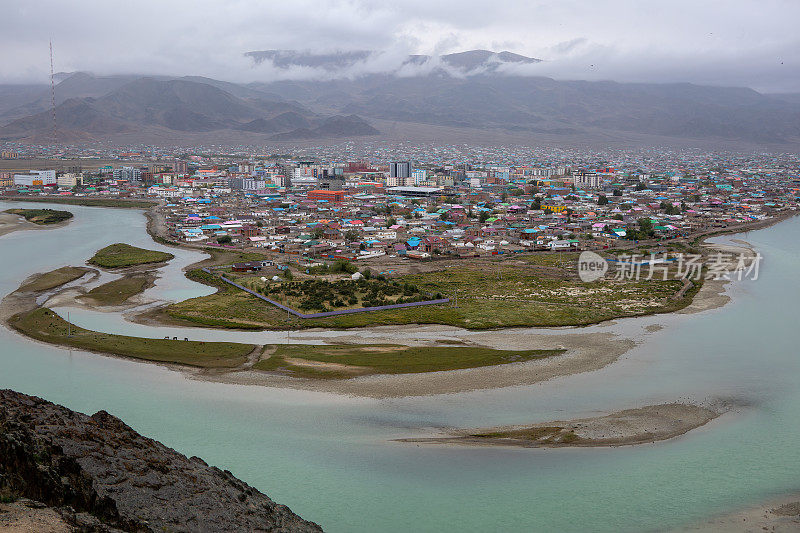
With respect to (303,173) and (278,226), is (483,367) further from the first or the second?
(303,173)

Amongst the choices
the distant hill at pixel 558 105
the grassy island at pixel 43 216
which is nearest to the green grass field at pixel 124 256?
the grassy island at pixel 43 216

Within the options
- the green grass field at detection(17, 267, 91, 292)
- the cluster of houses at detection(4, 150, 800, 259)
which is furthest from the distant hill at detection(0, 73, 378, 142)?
the green grass field at detection(17, 267, 91, 292)

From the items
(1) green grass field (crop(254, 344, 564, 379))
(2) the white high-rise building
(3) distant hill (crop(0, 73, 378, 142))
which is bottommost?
(1) green grass field (crop(254, 344, 564, 379))

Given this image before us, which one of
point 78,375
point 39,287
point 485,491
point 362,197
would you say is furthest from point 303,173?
point 485,491

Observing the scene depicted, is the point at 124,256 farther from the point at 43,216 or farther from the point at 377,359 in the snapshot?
the point at 377,359

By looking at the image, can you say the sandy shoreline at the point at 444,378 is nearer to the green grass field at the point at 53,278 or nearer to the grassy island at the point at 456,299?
the grassy island at the point at 456,299

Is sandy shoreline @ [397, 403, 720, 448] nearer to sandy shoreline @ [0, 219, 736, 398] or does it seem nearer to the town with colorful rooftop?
sandy shoreline @ [0, 219, 736, 398]

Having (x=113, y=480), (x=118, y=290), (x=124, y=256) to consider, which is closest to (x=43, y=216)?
(x=124, y=256)
